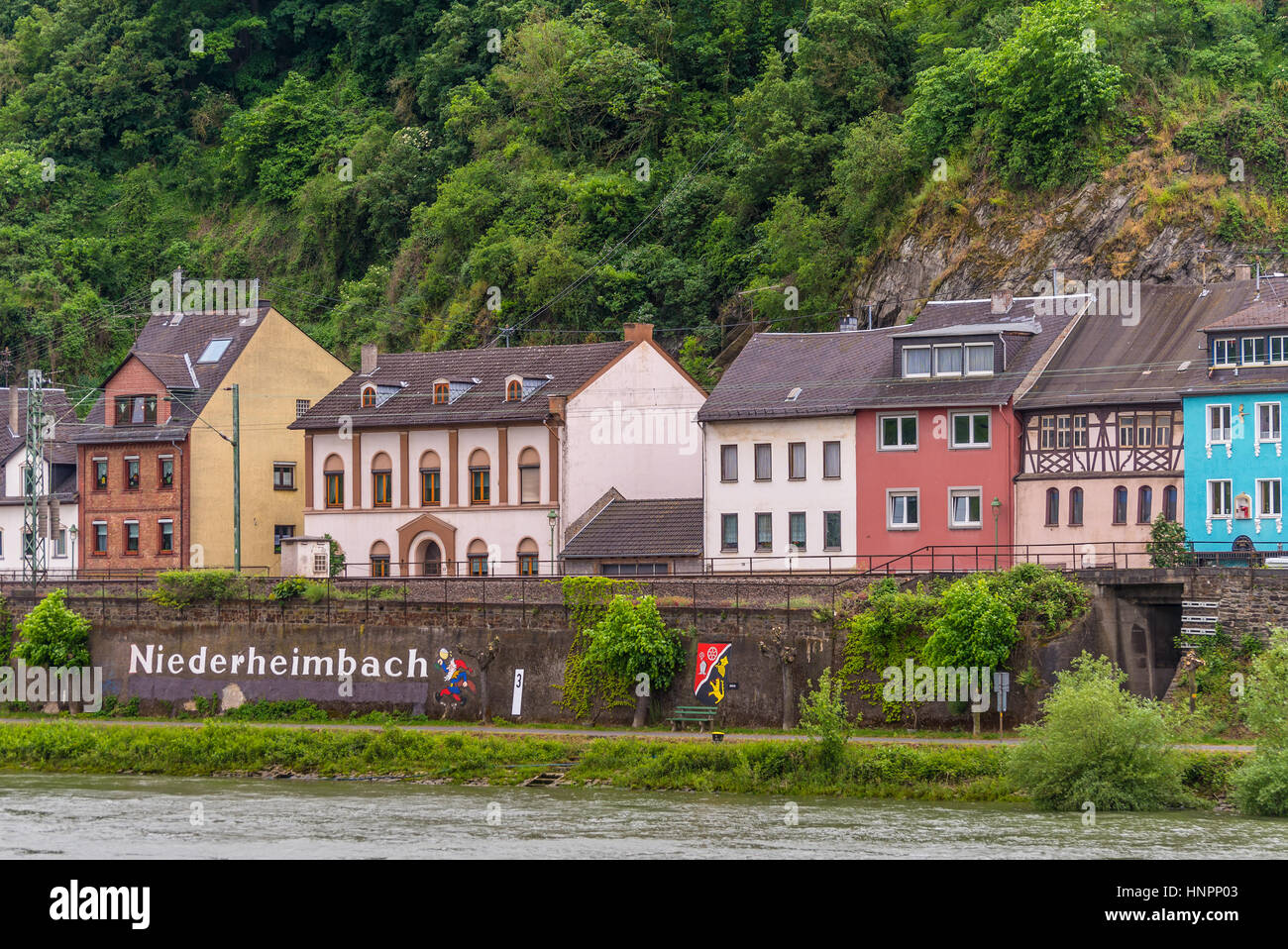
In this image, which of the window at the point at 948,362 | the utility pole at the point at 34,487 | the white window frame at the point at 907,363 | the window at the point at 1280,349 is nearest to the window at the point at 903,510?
the white window frame at the point at 907,363

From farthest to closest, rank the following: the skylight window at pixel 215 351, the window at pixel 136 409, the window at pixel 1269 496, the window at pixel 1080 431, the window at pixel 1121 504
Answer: the skylight window at pixel 215 351 → the window at pixel 136 409 → the window at pixel 1080 431 → the window at pixel 1121 504 → the window at pixel 1269 496

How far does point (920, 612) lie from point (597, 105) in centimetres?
4941

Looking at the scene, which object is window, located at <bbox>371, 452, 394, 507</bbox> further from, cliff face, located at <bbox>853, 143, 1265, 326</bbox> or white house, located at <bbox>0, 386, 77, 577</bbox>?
cliff face, located at <bbox>853, 143, 1265, 326</bbox>

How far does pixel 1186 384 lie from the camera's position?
6094 cm

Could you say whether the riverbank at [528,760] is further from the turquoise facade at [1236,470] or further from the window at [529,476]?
the window at [529,476]

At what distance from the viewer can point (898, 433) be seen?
6488 cm

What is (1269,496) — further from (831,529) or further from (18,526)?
(18,526)

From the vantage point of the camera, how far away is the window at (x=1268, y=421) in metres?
59.4

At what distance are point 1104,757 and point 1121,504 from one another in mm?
19085

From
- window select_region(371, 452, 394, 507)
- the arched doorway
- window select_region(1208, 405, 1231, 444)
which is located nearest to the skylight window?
window select_region(371, 452, 394, 507)

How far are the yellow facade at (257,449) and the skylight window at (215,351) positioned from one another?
4.28 feet

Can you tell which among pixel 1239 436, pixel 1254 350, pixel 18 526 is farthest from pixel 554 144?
pixel 1239 436

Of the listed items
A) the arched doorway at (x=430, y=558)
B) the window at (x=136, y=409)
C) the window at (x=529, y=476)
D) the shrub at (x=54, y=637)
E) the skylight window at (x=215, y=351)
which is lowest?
the shrub at (x=54, y=637)

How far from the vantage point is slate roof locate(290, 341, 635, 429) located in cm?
7288
